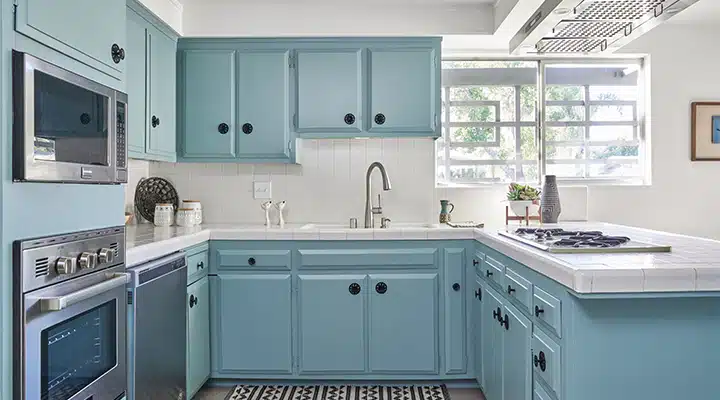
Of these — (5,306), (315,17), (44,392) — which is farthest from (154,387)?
(315,17)

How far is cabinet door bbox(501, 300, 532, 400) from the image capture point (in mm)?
1965

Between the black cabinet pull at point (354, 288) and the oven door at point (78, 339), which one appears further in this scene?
the black cabinet pull at point (354, 288)

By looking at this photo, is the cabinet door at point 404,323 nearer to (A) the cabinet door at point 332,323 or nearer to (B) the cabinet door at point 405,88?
(A) the cabinet door at point 332,323

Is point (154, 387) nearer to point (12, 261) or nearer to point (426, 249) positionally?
point (12, 261)

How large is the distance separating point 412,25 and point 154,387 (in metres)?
2.48

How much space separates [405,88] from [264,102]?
865mm

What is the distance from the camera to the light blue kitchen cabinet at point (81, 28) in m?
1.36

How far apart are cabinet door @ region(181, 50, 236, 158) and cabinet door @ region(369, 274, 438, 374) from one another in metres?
1.30

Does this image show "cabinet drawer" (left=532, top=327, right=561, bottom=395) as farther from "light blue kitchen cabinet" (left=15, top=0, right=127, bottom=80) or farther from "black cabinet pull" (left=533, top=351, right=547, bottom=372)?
"light blue kitchen cabinet" (left=15, top=0, right=127, bottom=80)

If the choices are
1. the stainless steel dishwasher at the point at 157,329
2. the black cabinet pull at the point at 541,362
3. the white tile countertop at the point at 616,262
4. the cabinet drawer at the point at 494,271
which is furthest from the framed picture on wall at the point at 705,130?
the stainless steel dishwasher at the point at 157,329

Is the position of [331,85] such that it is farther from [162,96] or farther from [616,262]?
[616,262]

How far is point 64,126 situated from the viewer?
146 centimetres

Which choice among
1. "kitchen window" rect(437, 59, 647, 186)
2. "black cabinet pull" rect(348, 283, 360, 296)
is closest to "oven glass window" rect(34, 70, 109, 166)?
"black cabinet pull" rect(348, 283, 360, 296)

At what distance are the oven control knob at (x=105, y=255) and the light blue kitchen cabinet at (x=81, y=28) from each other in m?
0.56
